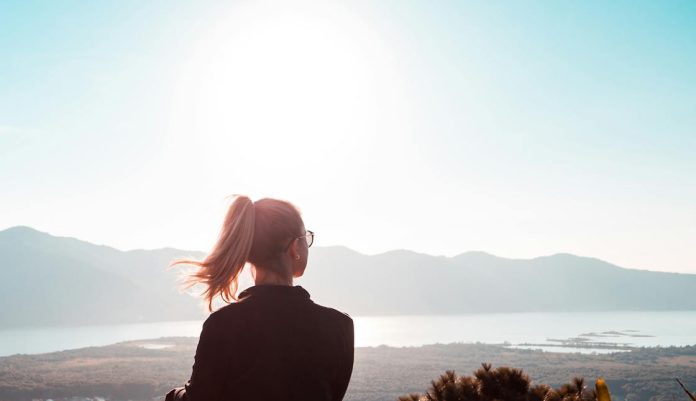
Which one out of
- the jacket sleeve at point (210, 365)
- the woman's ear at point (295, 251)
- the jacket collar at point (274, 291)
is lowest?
the jacket sleeve at point (210, 365)

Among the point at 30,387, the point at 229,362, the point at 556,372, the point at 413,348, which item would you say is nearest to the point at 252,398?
the point at 229,362

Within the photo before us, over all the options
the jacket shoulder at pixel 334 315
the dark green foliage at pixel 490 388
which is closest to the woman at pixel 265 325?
the jacket shoulder at pixel 334 315

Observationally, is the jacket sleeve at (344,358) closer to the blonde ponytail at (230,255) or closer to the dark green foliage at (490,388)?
the blonde ponytail at (230,255)

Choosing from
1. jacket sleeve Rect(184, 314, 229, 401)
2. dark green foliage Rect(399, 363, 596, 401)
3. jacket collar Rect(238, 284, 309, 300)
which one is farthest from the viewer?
dark green foliage Rect(399, 363, 596, 401)

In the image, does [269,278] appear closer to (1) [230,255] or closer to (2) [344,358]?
(1) [230,255]

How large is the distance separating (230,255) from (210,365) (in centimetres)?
38

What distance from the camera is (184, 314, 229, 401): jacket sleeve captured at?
1966mm

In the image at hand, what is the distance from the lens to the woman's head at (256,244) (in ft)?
6.97

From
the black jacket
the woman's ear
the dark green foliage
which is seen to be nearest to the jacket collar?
the black jacket

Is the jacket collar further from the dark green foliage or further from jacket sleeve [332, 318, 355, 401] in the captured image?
the dark green foliage

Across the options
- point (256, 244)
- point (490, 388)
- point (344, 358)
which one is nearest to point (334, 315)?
point (344, 358)

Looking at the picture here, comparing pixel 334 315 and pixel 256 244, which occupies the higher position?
pixel 256 244

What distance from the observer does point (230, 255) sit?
2.12m

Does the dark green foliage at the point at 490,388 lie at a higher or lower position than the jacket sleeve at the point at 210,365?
lower
